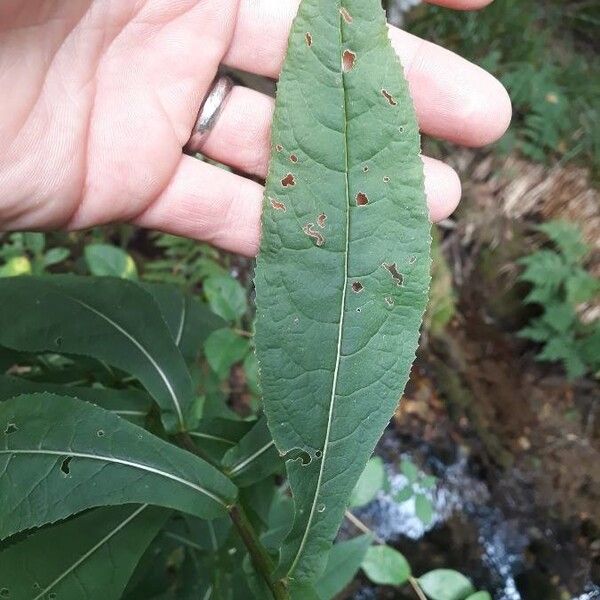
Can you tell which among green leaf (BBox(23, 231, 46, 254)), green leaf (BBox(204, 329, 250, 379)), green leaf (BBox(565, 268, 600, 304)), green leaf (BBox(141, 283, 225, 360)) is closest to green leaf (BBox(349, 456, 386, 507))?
green leaf (BBox(204, 329, 250, 379))

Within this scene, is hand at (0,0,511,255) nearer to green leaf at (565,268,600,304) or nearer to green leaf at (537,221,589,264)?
green leaf at (565,268,600,304)

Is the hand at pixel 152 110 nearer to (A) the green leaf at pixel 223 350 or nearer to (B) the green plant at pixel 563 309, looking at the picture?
(A) the green leaf at pixel 223 350

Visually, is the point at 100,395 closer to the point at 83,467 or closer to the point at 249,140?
the point at 83,467

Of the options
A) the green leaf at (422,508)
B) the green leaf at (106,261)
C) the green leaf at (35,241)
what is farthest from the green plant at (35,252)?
the green leaf at (422,508)

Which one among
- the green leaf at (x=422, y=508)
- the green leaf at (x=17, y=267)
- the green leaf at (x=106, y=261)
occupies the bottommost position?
the green leaf at (x=422, y=508)

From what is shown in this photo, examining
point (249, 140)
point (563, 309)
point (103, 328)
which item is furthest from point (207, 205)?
point (563, 309)

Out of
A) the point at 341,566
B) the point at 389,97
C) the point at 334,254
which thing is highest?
the point at 389,97

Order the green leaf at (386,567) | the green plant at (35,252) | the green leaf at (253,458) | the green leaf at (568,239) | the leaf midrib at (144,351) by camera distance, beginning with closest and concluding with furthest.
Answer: the green leaf at (253,458), the leaf midrib at (144,351), the green leaf at (386,567), the green plant at (35,252), the green leaf at (568,239)

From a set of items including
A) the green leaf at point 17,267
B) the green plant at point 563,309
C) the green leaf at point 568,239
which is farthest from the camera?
the green leaf at point 568,239
